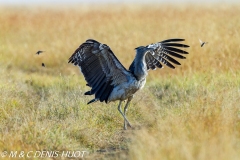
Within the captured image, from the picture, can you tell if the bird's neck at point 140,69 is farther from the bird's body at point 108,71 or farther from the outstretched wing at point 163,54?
the outstretched wing at point 163,54

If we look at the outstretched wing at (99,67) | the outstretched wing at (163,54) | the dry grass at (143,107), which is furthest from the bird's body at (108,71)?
the outstretched wing at (163,54)

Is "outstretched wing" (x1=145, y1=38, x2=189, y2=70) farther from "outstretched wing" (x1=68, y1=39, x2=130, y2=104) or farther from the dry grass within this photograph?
"outstretched wing" (x1=68, y1=39, x2=130, y2=104)

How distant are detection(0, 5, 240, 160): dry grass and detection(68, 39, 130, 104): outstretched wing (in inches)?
16.2

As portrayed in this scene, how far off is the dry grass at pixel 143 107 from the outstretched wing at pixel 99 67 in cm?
41

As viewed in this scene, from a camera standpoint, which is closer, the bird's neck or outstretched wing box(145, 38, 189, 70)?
the bird's neck

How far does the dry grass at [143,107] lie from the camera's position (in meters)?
4.95

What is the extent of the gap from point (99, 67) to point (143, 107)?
3.42 feet

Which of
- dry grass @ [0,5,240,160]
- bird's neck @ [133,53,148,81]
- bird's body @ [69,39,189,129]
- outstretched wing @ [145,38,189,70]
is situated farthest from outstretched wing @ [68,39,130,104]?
outstretched wing @ [145,38,189,70]

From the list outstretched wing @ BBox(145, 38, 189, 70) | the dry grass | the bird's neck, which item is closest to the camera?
the dry grass

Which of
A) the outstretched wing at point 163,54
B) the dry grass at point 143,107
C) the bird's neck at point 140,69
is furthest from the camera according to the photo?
the outstretched wing at point 163,54

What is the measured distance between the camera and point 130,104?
791 centimetres

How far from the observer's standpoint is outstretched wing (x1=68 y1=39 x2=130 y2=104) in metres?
6.63

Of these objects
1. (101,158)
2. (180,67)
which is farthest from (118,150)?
(180,67)

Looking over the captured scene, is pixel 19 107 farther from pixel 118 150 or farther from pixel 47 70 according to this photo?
pixel 47 70
